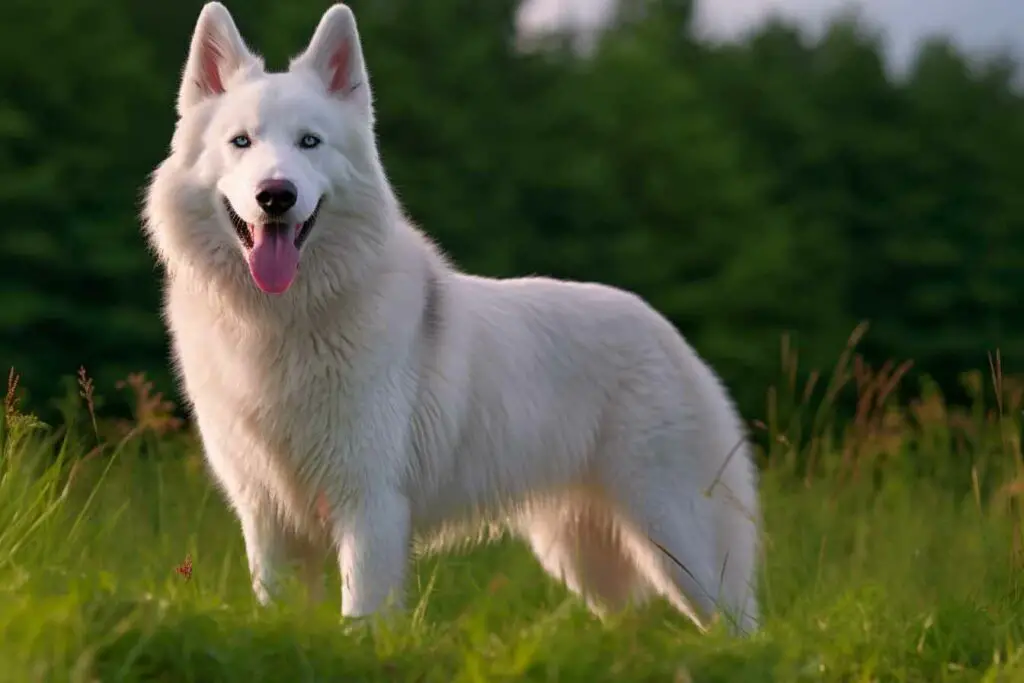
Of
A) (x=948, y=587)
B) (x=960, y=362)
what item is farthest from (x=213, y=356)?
(x=960, y=362)

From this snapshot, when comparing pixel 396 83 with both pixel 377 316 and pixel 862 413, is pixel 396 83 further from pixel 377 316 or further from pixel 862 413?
pixel 377 316

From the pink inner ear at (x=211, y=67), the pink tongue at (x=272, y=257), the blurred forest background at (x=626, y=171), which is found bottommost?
the blurred forest background at (x=626, y=171)

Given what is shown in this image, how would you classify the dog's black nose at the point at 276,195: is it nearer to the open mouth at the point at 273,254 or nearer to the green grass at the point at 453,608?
the open mouth at the point at 273,254

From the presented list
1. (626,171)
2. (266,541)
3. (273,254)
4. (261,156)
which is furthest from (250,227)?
(626,171)

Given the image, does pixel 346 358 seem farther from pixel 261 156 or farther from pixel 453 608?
pixel 453 608

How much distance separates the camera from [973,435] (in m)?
7.50

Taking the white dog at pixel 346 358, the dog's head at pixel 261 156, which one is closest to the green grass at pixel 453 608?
the white dog at pixel 346 358

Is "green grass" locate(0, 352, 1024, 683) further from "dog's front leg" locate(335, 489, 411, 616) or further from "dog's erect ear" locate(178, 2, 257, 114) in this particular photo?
"dog's erect ear" locate(178, 2, 257, 114)

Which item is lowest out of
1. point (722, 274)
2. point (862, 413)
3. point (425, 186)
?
point (722, 274)

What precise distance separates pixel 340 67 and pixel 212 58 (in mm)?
433

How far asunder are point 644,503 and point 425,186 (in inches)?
594

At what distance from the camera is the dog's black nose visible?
3762 mm

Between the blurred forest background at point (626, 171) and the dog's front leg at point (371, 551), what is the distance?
8.24m

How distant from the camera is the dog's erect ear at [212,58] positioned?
4.25 m
